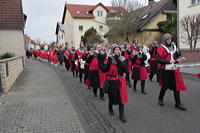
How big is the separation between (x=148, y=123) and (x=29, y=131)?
8.42ft

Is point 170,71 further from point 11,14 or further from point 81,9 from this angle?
point 81,9

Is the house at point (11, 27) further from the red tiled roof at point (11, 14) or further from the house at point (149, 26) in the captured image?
the house at point (149, 26)

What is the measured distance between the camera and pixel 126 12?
75.7 ft

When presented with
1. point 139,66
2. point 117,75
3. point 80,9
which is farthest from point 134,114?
point 80,9

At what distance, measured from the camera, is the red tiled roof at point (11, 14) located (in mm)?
16641

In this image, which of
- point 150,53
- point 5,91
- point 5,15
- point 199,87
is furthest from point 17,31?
point 199,87

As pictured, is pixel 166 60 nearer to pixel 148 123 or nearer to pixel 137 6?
pixel 148 123

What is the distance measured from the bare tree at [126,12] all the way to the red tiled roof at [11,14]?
11596mm

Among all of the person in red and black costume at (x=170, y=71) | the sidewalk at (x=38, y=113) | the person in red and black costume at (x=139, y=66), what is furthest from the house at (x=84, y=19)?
the person in red and black costume at (x=170, y=71)

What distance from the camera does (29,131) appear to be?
400 centimetres

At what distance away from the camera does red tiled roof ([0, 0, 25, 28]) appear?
16.6 m

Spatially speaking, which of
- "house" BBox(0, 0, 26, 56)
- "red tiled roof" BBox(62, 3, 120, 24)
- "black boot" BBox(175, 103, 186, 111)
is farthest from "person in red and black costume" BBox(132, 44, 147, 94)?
"red tiled roof" BBox(62, 3, 120, 24)

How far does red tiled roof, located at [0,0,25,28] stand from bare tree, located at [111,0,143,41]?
11.6 m

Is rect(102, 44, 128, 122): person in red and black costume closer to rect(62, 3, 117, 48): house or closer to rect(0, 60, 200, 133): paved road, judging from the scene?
rect(0, 60, 200, 133): paved road
